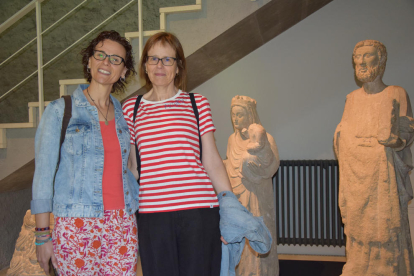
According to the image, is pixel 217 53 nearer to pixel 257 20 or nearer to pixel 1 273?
pixel 257 20

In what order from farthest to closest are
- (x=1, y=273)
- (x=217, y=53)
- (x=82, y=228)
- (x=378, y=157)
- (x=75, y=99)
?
1. (x=217, y=53)
2. (x=1, y=273)
3. (x=378, y=157)
4. (x=75, y=99)
5. (x=82, y=228)

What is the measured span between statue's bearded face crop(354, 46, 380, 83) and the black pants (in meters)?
2.60

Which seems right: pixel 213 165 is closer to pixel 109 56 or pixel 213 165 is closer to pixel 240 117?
pixel 109 56

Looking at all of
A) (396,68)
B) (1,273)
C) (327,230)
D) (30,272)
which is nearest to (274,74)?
(396,68)

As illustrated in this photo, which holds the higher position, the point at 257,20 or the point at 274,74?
the point at 257,20

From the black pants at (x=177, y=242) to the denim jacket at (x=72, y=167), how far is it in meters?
0.16

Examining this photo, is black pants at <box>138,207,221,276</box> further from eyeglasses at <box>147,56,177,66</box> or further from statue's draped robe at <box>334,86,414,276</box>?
statue's draped robe at <box>334,86,414,276</box>

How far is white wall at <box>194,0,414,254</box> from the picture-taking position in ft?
16.8

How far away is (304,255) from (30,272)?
11.7ft

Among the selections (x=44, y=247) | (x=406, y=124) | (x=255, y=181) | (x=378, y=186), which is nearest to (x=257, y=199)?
(x=255, y=181)

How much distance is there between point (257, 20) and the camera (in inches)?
172

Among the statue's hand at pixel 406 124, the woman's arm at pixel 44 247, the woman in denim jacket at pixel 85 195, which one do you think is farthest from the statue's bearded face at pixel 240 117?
the woman's arm at pixel 44 247

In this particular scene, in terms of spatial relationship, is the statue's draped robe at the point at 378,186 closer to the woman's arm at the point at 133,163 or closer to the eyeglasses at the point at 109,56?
the woman's arm at the point at 133,163

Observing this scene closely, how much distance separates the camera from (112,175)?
1.61m
